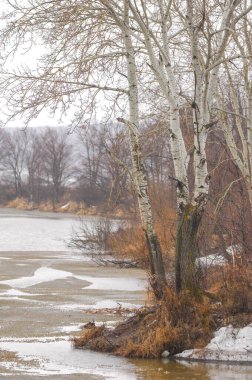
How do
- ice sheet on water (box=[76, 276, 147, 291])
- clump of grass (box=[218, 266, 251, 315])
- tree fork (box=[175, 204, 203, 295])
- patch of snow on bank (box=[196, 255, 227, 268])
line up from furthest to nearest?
1. ice sheet on water (box=[76, 276, 147, 291])
2. patch of snow on bank (box=[196, 255, 227, 268])
3. tree fork (box=[175, 204, 203, 295])
4. clump of grass (box=[218, 266, 251, 315])

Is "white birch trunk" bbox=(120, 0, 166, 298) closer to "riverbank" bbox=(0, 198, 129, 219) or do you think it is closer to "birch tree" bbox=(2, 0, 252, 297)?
"birch tree" bbox=(2, 0, 252, 297)

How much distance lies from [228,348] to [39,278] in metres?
11.7

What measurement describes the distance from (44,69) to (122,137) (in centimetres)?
218

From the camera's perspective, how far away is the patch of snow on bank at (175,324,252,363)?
9898mm

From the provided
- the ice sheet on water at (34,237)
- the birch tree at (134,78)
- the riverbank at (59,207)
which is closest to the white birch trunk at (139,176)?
the birch tree at (134,78)

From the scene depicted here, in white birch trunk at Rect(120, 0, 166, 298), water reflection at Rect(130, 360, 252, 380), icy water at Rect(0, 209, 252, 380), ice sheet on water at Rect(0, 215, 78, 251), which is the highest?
white birch trunk at Rect(120, 0, 166, 298)

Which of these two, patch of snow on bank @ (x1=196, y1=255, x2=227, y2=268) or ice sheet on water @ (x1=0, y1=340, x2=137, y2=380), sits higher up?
patch of snow on bank @ (x1=196, y1=255, x2=227, y2=268)

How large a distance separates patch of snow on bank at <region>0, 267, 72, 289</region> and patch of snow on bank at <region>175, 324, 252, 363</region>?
9.29 m

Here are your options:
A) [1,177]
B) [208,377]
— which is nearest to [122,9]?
[208,377]

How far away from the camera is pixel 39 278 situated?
21.1 meters

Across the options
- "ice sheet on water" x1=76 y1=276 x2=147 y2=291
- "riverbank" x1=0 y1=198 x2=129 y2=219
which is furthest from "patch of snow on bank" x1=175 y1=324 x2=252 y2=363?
"riverbank" x1=0 y1=198 x2=129 y2=219

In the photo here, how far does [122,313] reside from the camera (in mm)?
13961

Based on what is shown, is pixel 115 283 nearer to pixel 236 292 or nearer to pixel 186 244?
pixel 186 244

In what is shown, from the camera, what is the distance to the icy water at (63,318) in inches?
364
